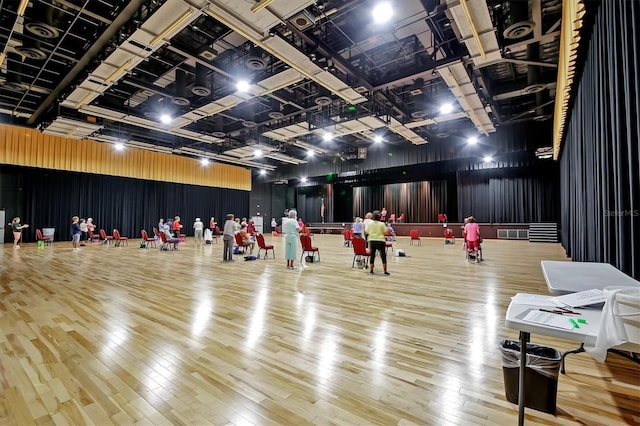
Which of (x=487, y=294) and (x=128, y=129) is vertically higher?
(x=128, y=129)

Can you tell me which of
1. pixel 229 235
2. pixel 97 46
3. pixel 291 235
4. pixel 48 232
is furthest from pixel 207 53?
pixel 48 232

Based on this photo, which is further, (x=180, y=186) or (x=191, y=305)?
(x=180, y=186)

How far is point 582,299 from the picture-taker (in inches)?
64.1

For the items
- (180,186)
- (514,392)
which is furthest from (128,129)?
(514,392)

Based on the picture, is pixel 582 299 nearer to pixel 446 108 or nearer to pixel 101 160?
pixel 446 108

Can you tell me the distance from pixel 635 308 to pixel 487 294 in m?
3.83

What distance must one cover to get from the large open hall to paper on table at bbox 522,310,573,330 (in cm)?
2

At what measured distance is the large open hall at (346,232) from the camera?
1912 mm

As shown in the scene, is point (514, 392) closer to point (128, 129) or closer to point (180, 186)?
point (128, 129)

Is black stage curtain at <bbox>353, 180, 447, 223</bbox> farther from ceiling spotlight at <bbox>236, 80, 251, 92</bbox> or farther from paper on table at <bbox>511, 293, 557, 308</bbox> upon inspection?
paper on table at <bbox>511, 293, 557, 308</bbox>

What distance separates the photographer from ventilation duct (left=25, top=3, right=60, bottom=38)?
6.01 m

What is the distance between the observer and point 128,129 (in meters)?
14.3

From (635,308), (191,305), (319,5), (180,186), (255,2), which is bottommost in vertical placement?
(191,305)

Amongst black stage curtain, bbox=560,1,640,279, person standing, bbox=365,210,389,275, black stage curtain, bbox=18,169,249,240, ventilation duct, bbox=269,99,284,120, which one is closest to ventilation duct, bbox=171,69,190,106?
ventilation duct, bbox=269,99,284,120
